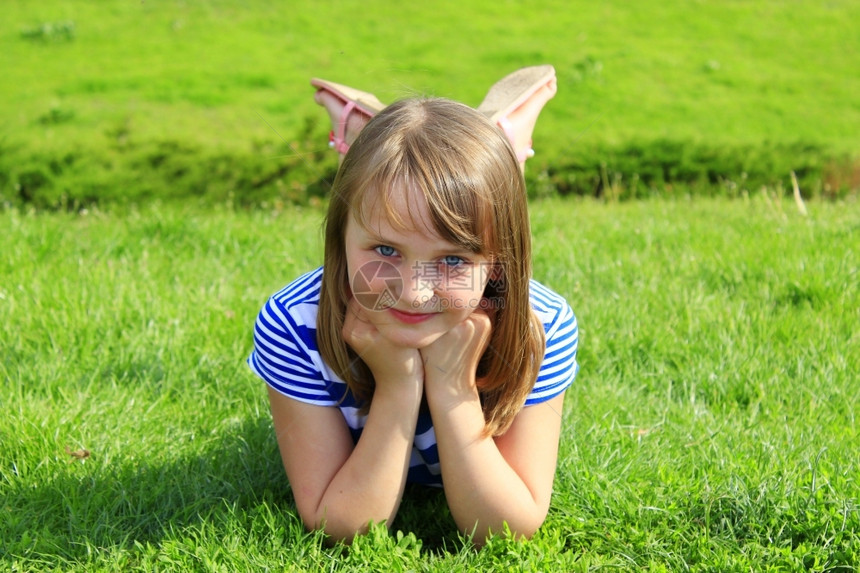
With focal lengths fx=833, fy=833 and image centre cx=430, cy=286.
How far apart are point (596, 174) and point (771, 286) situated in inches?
129

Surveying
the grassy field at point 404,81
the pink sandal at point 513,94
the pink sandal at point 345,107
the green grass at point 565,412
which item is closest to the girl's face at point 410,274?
the green grass at point 565,412

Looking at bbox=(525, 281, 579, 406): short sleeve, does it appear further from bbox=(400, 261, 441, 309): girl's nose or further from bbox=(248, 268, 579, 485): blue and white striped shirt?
bbox=(400, 261, 441, 309): girl's nose

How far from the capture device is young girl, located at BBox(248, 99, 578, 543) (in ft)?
6.80

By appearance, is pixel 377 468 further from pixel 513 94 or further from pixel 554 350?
pixel 513 94

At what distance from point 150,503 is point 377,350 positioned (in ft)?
3.35

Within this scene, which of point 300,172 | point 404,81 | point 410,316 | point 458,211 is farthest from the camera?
point 404,81

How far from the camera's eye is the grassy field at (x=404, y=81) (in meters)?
7.20

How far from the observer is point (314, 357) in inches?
93.0

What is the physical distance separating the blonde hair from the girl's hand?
0.06 m

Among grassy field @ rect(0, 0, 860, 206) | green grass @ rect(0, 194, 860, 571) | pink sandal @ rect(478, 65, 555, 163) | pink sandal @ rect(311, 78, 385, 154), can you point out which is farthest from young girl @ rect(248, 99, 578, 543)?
grassy field @ rect(0, 0, 860, 206)

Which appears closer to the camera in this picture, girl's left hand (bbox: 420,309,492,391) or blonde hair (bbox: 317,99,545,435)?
blonde hair (bbox: 317,99,545,435)

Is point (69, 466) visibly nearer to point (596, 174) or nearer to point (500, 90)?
point (500, 90)

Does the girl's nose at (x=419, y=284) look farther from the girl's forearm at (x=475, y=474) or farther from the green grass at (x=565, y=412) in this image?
the green grass at (x=565, y=412)

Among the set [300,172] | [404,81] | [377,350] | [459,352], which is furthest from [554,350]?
[404,81]
